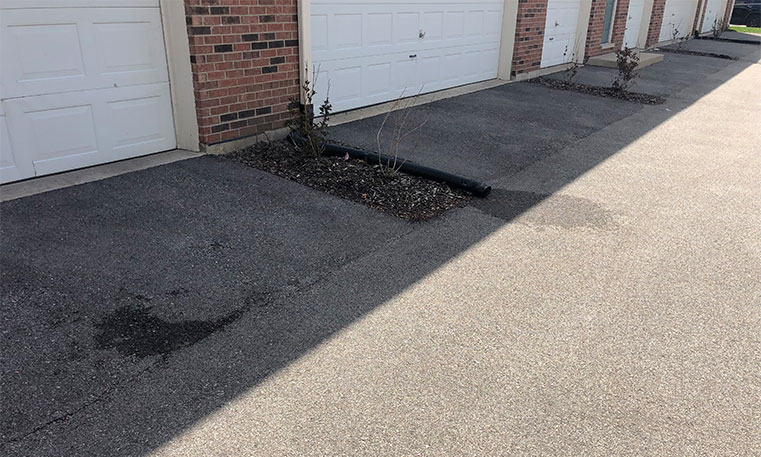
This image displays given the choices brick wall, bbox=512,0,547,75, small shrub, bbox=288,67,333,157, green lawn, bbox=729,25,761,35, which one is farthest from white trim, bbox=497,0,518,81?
green lawn, bbox=729,25,761,35

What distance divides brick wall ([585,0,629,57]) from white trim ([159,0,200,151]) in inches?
425

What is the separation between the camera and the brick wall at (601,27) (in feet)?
45.0

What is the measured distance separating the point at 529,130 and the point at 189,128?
4466 mm

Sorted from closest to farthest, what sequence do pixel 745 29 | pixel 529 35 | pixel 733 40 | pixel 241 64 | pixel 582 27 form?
pixel 241 64 → pixel 529 35 → pixel 582 27 → pixel 733 40 → pixel 745 29

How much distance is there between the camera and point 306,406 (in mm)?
2736

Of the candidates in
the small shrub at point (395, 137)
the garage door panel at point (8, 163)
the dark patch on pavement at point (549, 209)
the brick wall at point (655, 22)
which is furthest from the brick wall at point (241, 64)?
the brick wall at point (655, 22)

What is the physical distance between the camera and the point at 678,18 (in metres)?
20.6

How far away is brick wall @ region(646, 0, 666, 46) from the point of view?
1756 centimetres

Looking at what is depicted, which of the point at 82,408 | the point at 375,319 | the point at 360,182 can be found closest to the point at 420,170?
the point at 360,182

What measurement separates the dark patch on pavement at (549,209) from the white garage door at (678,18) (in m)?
16.8

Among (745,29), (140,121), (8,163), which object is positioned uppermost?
(140,121)

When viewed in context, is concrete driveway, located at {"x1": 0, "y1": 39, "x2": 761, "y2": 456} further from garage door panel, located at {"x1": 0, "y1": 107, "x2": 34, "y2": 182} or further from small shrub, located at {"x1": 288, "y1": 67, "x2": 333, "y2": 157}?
small shrub, located at {"x1": 288, "y1": 67, "x2": 333, "y2": 157}

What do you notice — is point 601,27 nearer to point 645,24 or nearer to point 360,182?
point 645,24

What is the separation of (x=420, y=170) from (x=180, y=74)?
264 cm
